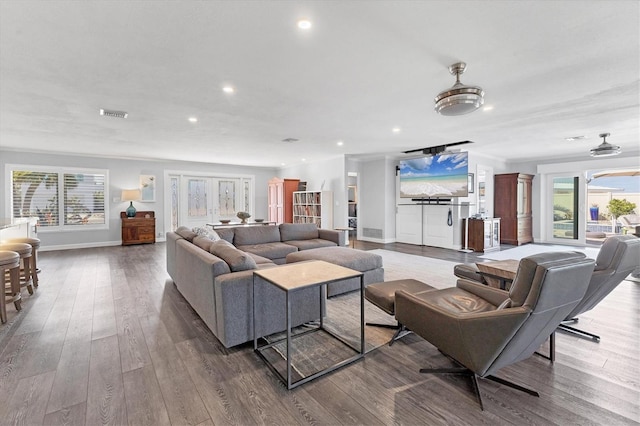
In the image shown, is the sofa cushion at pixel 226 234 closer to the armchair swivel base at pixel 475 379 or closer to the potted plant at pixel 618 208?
the armchair swivel base at pixel 475 379

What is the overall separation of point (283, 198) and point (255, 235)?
4.33 metres

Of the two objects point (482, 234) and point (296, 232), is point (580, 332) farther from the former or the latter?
point (482, 234)

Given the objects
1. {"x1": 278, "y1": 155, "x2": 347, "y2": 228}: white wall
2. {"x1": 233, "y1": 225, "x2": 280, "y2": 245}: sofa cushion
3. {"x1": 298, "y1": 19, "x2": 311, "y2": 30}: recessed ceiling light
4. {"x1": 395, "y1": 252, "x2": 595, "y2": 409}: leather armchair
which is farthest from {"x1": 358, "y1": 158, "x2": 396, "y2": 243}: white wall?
{"x1": 395, "y1": 252, "x2": 595, "y2": 409}: leather armchair

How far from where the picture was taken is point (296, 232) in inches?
212

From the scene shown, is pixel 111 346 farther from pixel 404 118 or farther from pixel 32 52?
pixel 404 118

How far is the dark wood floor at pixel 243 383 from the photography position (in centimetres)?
167

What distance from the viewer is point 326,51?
7.99ft

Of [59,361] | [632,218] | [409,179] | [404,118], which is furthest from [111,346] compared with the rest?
[632,218]

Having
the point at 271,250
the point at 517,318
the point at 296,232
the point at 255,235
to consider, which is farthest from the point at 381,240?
the point at 517,318

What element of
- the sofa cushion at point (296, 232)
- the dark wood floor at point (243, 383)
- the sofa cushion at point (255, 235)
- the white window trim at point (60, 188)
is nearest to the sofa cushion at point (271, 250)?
the sofa cushion at point (255, 235)

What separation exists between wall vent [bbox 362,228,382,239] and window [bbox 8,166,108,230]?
23.3 ft

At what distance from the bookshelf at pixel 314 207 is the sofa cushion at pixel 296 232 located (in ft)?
8.66

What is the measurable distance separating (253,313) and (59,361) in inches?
57.8

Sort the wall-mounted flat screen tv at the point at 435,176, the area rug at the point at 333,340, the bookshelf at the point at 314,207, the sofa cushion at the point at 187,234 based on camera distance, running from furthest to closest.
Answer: the bookshelf at the point at 314,207 < the wall-mounted flat screen tv at the point at 435,176 < the sofa cushion at the point at 187,234 < the area rug at the point at 333,340
